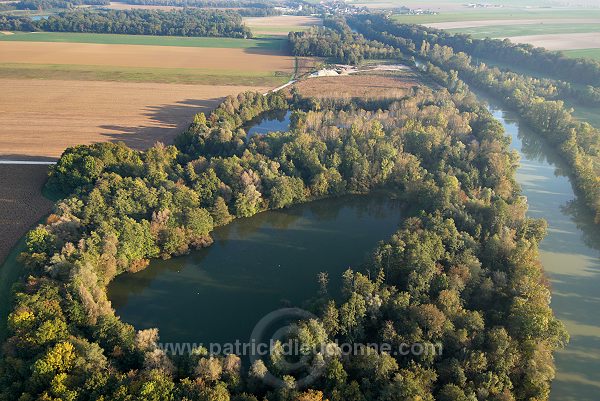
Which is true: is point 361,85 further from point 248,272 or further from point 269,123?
point 248,272

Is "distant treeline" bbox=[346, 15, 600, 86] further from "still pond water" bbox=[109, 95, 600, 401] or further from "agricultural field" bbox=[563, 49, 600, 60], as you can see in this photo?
"still pond water" bbox=[109, 95, 600, 401]

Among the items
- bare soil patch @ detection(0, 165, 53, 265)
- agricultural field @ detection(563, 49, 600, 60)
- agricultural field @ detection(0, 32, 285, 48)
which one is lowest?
bare soil patch @ detection(0, 165, 53, 265)

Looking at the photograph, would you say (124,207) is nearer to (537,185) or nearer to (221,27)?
(537,185)

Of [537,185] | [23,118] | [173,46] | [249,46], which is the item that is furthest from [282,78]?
[537,185]

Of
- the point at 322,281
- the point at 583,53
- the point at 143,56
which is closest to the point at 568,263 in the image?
the point at 322,281

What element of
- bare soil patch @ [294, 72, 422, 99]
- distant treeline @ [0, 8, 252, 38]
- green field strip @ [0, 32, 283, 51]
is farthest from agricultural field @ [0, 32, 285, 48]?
bare soil patch @ [294, 72, 422, 99]
